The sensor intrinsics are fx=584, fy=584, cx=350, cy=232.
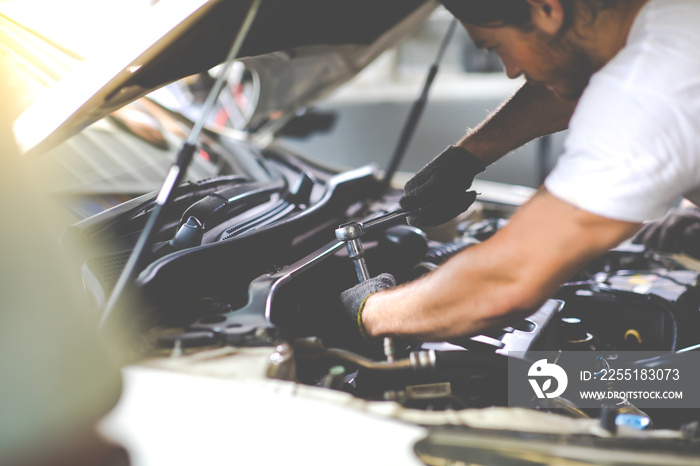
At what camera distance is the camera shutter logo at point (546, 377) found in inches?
37.0

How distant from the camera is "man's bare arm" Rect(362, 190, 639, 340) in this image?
0.79 metres

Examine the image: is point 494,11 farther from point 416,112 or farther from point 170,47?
point 416,112

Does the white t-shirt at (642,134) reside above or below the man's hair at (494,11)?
below

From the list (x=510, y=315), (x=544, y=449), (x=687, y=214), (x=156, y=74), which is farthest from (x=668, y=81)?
(x=687, y=214)

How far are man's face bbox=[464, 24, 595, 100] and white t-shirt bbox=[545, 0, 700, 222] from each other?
0.47 feet

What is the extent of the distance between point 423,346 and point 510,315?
234mm

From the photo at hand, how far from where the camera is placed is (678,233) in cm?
156

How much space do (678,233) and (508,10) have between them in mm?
981

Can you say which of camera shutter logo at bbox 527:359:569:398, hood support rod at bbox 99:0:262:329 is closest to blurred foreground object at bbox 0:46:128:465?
hood support rod at bbox 99:0:262:329

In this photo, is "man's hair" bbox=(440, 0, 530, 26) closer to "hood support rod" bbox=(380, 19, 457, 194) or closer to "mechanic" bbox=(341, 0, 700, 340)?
"mechanic" bbox=(341, 0, 700, 340)

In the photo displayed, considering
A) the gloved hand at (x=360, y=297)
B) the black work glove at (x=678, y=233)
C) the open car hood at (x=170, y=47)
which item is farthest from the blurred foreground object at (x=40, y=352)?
the black work glove at (x=678, y=233)

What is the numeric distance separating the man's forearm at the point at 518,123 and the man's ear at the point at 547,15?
1.45 feet

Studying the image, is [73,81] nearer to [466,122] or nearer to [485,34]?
[485,34]

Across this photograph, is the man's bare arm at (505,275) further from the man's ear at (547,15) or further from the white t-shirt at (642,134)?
the man's ear at (547,15)
